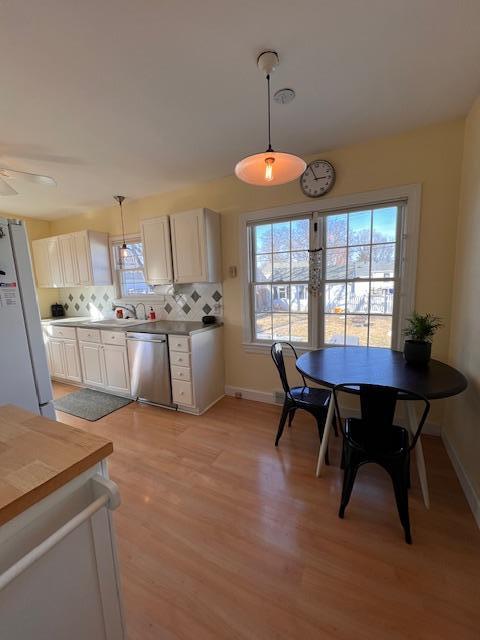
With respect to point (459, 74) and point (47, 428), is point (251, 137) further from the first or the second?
point (47, 428)

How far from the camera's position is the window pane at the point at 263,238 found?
116 inches

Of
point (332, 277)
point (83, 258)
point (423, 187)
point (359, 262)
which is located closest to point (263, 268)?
point (332, 277)

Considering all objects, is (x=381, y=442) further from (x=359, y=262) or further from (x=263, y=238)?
(x=263, y=238)

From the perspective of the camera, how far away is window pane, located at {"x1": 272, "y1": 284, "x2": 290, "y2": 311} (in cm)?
293

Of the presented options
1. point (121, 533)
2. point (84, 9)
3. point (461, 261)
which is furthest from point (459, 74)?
point (121, 533)

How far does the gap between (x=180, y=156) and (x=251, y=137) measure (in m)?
0.71

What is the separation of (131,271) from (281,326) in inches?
94.6

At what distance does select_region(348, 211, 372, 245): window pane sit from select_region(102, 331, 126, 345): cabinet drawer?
8.83 feet

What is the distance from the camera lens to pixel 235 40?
4.42 ft

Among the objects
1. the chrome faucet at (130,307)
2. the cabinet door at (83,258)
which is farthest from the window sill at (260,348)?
the cabinet door at (83,258)

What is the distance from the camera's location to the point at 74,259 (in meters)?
3.95

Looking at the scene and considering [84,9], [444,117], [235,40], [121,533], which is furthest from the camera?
[444,117]

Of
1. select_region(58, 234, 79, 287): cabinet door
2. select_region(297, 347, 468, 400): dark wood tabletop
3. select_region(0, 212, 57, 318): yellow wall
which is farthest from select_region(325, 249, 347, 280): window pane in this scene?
select_region(0, 212, 57, 318): yellow wall

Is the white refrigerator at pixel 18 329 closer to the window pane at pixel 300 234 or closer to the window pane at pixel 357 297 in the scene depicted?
the window pane at pixel 300 234
